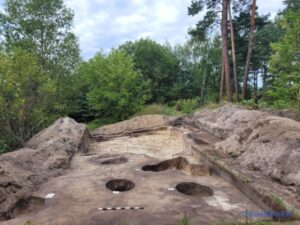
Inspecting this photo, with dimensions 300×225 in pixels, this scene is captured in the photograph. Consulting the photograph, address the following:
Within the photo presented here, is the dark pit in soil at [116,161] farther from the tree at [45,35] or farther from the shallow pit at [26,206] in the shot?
the tree at [45,35]

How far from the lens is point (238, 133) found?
8.18 meters

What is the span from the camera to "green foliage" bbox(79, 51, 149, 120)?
Answer: 67.6 feet

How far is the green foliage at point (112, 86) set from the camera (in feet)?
67.6

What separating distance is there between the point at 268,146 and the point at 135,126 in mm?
10340

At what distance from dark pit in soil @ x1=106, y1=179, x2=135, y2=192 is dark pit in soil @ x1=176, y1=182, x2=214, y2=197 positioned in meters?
1.09

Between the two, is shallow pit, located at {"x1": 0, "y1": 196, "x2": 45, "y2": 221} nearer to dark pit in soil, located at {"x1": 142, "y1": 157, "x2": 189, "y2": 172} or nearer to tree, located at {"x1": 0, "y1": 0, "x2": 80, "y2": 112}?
dark pit in soil, located at {"x1": 142, "y1": 157, "x2": 189, "y2": 172}

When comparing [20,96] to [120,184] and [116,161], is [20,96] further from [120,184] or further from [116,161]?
[120,184]

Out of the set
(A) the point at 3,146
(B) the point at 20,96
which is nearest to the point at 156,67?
(B) the point at 20,96

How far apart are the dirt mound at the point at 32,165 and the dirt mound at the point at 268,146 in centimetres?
474

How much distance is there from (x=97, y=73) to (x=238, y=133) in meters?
14.8

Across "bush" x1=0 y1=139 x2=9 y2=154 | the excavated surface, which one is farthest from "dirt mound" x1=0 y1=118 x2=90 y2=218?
"bush" x1=0 y1=139 x2=9 y2=154

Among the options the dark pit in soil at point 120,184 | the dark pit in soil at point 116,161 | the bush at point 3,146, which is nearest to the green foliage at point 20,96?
the bush at point 3,146

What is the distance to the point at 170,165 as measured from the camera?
7.97 metres

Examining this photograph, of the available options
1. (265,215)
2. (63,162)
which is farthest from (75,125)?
(265,215)
